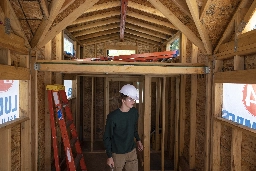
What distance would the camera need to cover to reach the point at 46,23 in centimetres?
364

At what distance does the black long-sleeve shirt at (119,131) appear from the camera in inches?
126

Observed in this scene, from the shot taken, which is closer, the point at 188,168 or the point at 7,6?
the point at 7,6

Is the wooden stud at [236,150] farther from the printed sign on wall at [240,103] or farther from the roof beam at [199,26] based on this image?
the roof beam at [199,26]

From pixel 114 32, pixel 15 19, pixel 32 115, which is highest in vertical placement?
pixel 114 32

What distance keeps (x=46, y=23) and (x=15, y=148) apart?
2157mm

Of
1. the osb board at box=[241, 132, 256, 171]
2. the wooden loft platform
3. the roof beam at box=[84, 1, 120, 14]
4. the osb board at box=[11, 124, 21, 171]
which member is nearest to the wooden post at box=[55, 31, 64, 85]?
the roof beam at box=[84, 1, 120, 14]

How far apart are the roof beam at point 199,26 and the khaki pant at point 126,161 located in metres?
2.22

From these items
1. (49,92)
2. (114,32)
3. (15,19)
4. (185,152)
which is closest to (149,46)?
(114,32)

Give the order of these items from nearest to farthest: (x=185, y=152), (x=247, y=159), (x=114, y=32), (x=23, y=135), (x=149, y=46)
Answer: (x=247, y=159), (x=23, y=135), (x=185, y=152), (x=114, y=32), (x=149, y=46)

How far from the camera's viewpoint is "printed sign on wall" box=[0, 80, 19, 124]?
3057 millimetres

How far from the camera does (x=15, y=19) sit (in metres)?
3.47

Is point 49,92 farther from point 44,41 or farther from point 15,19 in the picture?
point 15,19

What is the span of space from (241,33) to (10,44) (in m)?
3.39

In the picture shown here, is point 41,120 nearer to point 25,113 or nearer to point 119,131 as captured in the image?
point 25,113
